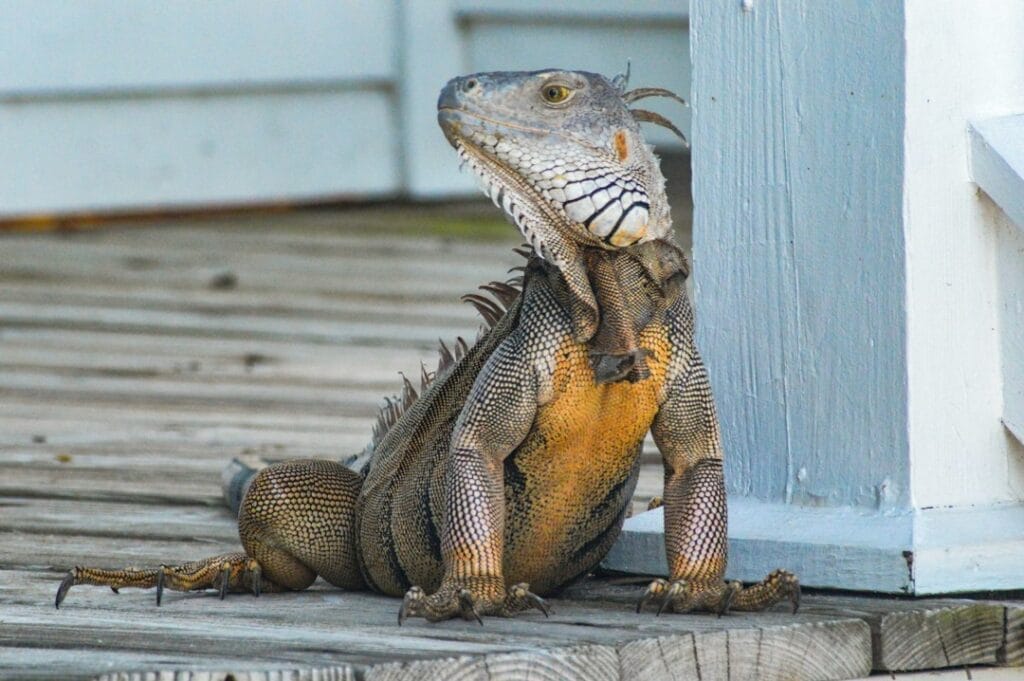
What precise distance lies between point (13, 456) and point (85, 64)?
4.76 meters

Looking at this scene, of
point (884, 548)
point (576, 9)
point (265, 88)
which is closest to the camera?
point (884, 548)

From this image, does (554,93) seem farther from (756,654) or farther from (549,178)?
(756,654)

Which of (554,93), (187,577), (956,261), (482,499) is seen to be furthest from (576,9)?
(482,499)

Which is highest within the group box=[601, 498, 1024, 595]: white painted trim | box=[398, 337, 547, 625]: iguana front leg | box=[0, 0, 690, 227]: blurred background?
box=[398, 337, 547, 625]: iguana front leg

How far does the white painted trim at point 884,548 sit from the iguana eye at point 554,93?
958mm

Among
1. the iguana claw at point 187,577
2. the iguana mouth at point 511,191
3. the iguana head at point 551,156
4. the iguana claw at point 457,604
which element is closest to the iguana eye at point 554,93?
the iguana head at point 551,156

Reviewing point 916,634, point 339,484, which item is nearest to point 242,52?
point 339,484

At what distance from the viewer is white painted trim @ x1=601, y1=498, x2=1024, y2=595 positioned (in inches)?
138

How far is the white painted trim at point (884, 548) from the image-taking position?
3.49m

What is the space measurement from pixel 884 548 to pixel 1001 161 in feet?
2.36

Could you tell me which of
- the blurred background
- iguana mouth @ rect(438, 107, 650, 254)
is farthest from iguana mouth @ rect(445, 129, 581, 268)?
the blurred background

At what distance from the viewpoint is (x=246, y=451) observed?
18.3 ft

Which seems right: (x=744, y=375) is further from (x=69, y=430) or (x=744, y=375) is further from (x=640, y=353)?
(x=69, y=430)

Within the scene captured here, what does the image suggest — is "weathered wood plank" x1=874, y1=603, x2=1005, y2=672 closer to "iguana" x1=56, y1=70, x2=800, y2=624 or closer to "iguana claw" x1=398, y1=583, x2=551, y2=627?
"iguana" x1=56, y1=70, x2=800, y2=624
